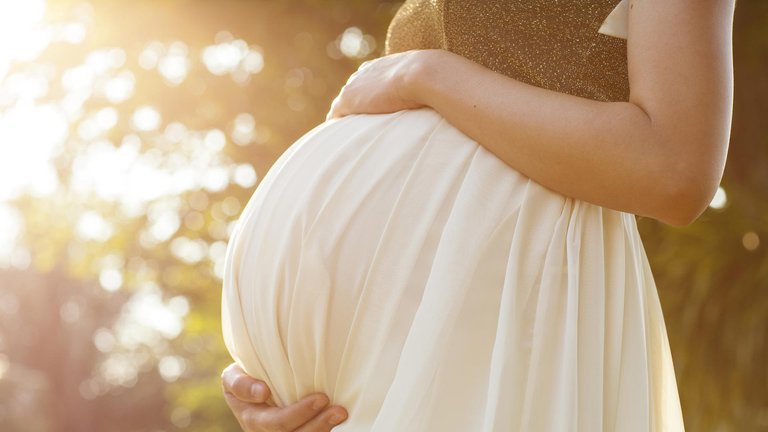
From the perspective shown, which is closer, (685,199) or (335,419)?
(685,199)

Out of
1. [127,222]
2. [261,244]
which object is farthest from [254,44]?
[261,244]

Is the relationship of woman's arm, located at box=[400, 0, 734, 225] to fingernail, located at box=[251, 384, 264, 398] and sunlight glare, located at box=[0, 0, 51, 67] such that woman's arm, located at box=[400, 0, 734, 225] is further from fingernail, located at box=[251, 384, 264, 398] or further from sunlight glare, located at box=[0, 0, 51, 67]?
sunlight glare, located at box=[0, 0, 51, 67]

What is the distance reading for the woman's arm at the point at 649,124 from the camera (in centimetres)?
99

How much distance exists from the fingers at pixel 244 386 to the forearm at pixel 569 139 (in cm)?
46

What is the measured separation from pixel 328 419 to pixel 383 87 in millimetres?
459

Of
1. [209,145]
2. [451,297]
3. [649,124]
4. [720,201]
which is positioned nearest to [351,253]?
[451,297]

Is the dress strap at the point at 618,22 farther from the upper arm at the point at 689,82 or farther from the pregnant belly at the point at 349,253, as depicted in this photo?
the pregnant belly at the point at 349,253

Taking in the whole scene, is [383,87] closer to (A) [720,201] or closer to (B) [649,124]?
(B) [649,124]

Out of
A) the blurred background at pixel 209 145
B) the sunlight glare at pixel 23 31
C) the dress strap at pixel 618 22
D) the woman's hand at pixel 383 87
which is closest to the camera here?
the dress strap at pixel 618 22

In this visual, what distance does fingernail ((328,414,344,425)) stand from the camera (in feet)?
3.71

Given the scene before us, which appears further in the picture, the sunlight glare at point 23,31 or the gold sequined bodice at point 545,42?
the sunlight glare at point 23,31

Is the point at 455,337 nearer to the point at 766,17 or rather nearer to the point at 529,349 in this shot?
the point at 529,349

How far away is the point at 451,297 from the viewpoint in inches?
40.6

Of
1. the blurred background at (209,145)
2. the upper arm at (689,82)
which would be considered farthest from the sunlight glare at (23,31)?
the upper arm at (689,82)
